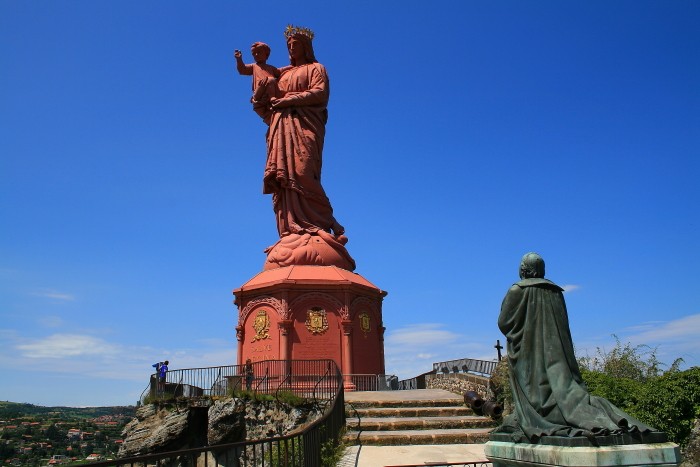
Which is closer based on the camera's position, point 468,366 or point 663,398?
point 663,398

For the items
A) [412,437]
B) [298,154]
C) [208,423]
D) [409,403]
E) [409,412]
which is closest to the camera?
[412,437]

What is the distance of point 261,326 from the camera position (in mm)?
21359

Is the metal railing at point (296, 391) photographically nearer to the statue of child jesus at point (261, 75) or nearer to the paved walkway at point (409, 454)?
the paved walkway at point (409, 454)

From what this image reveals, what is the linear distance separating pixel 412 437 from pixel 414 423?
1.05 meters

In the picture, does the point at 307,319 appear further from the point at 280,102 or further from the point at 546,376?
the point at 546,376

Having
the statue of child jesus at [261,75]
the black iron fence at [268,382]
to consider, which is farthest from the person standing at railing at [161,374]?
the statue of child jesus at [261,75]

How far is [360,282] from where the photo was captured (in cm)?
2248

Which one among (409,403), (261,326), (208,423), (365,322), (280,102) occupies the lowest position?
(208,423)

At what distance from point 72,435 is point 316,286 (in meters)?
24.9

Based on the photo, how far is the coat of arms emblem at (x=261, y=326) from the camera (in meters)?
21.2

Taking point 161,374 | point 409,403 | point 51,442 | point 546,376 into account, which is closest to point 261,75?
point 161,374

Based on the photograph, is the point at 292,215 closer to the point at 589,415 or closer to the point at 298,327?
the point at 298,327

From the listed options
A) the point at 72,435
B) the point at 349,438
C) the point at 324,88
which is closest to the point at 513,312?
the point at 349,438

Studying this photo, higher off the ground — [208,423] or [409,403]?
[409,403]
